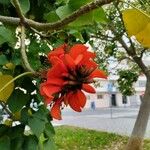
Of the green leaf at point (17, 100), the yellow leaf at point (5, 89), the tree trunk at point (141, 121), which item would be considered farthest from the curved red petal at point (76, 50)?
the tree trunk at point (141, 121)

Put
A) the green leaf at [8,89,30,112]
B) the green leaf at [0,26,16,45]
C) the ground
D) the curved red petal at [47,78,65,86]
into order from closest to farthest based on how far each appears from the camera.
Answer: the curved red petal at [47,78,65,86] → the green leaf at [0,26,16,45] → the green leaf at [8,89,30,112] → the ground

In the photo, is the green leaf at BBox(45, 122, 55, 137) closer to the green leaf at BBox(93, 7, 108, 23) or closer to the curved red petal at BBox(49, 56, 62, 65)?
the green leaf at BBox(93, 7, 108, 23)

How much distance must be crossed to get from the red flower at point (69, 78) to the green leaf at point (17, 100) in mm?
662

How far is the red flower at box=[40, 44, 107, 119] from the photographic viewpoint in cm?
55

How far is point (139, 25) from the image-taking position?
0.63 meters

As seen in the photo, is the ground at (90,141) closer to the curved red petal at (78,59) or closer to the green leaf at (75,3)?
the green leaf at (75,3)

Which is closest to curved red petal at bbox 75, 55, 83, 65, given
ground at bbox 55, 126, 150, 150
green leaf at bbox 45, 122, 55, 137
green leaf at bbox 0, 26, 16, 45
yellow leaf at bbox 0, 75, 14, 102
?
yellow leaf at bbox 0, 75, 14, 102

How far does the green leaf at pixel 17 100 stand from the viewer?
1.26m

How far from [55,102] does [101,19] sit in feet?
0.89

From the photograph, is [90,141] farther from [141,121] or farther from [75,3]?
[75,3]

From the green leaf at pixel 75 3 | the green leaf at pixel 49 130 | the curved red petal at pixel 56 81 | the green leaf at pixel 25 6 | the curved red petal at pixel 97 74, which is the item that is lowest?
the green leaf at pixel 49 130

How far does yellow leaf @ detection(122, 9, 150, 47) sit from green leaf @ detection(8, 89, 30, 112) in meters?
0.65

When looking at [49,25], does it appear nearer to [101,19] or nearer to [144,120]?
[101,19]

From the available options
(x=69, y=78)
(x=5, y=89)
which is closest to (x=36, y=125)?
(x=5, y=89)
